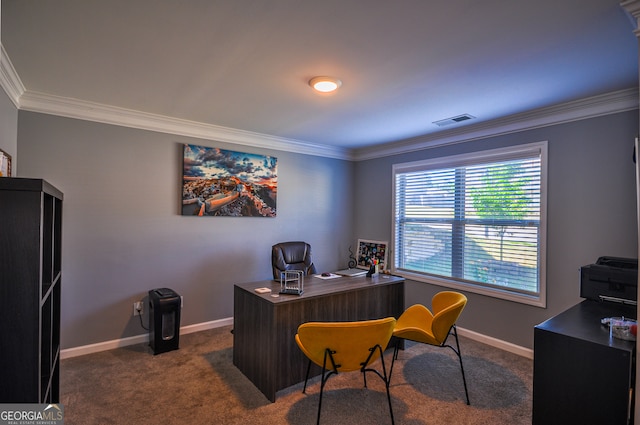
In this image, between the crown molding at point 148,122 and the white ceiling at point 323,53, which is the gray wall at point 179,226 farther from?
the white ceiling at point 323,53

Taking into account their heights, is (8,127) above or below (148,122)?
below

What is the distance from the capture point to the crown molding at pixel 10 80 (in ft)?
7.23

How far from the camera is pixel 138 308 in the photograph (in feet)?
11.2

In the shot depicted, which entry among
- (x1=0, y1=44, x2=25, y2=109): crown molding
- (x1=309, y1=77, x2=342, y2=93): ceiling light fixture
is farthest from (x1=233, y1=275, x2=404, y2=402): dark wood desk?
(x1=0, y1=44, x2=25, y2=109): crown molding

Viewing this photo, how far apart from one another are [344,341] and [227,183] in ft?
8.71

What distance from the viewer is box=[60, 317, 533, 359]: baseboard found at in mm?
3124

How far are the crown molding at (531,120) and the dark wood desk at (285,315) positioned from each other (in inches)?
76.5

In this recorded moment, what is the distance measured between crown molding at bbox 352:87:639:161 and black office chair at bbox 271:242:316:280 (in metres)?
1.98

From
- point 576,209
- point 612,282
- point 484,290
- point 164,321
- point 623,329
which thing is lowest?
point 164,321

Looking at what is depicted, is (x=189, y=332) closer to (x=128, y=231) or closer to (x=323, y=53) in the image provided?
(x=128, y=231)

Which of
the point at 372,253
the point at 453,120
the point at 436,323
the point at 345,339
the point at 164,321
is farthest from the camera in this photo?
the point at 372,253

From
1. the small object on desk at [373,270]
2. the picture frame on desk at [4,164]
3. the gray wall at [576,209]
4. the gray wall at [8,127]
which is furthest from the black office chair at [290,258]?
the gray wall at [8,127]

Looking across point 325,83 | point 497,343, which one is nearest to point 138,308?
point 325,83

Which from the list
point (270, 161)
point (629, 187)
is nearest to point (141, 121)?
point (270, 161)
